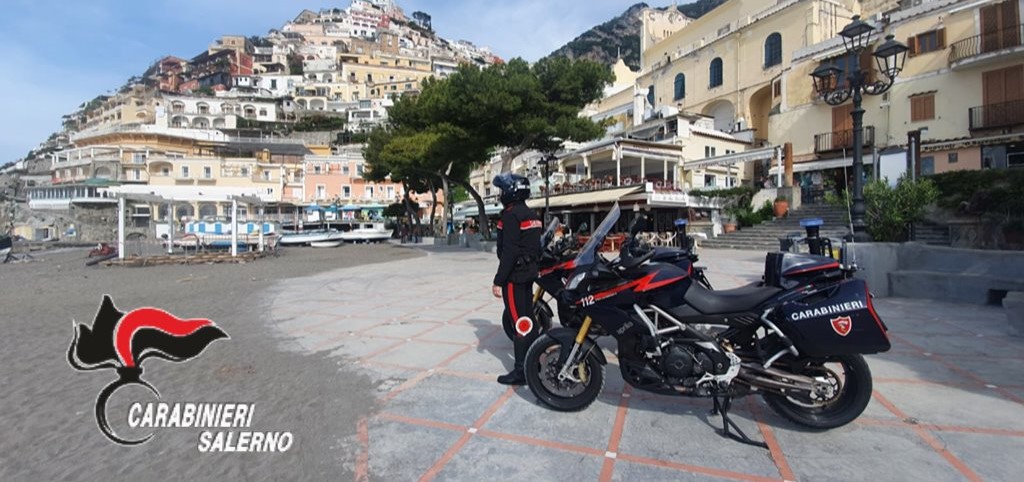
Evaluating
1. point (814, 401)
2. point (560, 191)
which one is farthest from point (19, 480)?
point (560, 191)

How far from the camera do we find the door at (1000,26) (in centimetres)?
1765

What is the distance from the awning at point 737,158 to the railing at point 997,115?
711 centimetres

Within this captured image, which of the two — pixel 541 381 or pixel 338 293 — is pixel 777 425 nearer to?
pixel 541 381

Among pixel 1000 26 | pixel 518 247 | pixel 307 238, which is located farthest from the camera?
pixel 307 238

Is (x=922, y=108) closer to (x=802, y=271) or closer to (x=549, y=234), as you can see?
(x=549, y=234)

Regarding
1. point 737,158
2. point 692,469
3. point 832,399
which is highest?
point 737,158

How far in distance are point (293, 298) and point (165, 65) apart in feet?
475

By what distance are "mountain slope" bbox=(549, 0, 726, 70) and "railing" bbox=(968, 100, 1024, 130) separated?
291 feet

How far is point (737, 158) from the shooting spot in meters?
23.2

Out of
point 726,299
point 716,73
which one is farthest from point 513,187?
point 716,73

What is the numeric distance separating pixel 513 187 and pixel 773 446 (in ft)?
7.49

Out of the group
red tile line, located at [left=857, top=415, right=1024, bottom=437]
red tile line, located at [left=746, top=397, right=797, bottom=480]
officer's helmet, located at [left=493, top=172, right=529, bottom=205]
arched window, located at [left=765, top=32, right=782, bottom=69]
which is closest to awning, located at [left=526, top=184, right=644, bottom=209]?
arched window, located at [left=765, top=32, right=782, bottom=69]

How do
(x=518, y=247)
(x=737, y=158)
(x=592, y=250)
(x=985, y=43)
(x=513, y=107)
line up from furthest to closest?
(x=737, y=158)
(x=985, y=43)
(x=513, y=107)
(x=518, y=247)
(x=592, y=250)

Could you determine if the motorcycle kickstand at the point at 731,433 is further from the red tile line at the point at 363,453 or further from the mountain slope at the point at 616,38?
the mountain slope at the point at 616,38
